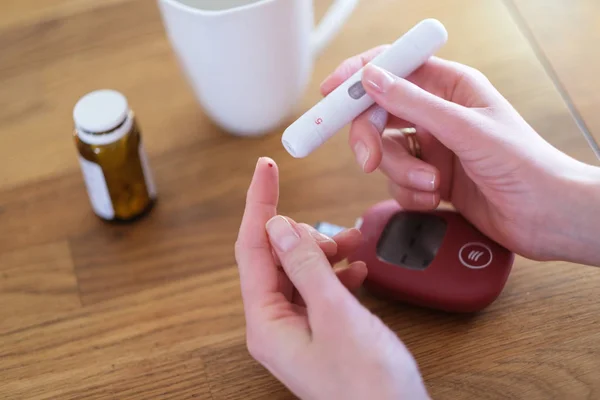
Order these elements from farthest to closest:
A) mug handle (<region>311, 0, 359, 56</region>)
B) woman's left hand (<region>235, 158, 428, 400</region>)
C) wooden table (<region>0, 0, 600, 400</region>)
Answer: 1. mug handle (<region>311, 0, 359, 56</region>)
2. wooden table (<region>0, 0, 600, 400</region>)
3. woman's left hand (<region>235, 158, 428, 400</region>)

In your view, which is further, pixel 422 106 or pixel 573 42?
pixel 573 42

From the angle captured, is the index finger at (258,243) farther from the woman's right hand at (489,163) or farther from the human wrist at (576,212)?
the human wrist at (576,212)

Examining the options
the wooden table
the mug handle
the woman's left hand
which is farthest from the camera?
the mug handle

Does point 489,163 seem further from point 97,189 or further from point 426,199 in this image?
point 97,189

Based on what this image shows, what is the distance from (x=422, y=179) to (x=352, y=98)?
88mm

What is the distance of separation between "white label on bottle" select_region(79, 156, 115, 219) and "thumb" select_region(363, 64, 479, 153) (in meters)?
0.24

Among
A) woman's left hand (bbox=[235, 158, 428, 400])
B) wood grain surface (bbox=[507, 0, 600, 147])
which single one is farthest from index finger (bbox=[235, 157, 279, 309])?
wood grain surface (bbox=[507, 0, 600, 147])

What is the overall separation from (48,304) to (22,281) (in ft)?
0.12

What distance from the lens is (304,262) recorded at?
1.47 ft

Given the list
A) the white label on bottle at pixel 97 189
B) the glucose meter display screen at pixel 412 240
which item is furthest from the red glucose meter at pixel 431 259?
the white label on bottle at pixel 97 189

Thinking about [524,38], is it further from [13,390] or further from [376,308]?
[13,390]

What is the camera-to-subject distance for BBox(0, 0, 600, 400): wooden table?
525 millimetres

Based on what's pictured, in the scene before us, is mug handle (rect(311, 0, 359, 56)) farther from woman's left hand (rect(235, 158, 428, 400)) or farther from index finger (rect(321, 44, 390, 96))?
woman's left hand (rect(235, 158, 428, 400))

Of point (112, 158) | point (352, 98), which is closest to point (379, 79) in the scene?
point (352, 98)
